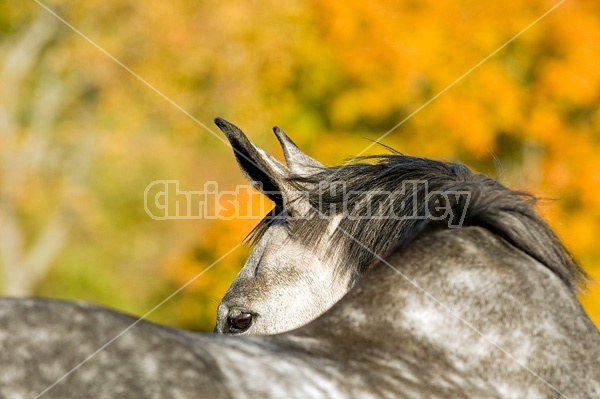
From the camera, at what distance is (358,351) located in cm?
246

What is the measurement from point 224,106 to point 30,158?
4.66 metres

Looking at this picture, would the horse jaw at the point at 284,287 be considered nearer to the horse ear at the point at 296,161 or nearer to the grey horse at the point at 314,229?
the grey horse at the point at 314,229

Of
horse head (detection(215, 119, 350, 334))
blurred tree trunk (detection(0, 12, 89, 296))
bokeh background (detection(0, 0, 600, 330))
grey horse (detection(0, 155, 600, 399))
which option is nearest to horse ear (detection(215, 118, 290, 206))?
horse head (detection(215, 119, 350, 334))

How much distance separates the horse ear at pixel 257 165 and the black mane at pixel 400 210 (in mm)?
80

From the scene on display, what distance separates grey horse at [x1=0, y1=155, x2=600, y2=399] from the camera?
6.65 ft

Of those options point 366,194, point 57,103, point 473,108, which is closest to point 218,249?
point 473,108

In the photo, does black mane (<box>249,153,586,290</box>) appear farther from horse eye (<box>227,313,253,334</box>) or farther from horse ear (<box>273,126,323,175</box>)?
horse eye (<box>227,313,253,334</box>)

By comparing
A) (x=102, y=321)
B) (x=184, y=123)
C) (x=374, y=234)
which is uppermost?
(x=184, y=123)

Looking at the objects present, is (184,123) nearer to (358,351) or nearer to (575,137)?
(575,137)

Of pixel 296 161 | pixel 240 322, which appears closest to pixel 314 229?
pixel 240 322

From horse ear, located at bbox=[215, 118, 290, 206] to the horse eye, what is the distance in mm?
513

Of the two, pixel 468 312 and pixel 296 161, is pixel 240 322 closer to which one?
pixel 296 161

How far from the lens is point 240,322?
3.92 metres

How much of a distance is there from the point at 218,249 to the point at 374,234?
36.8 feet
